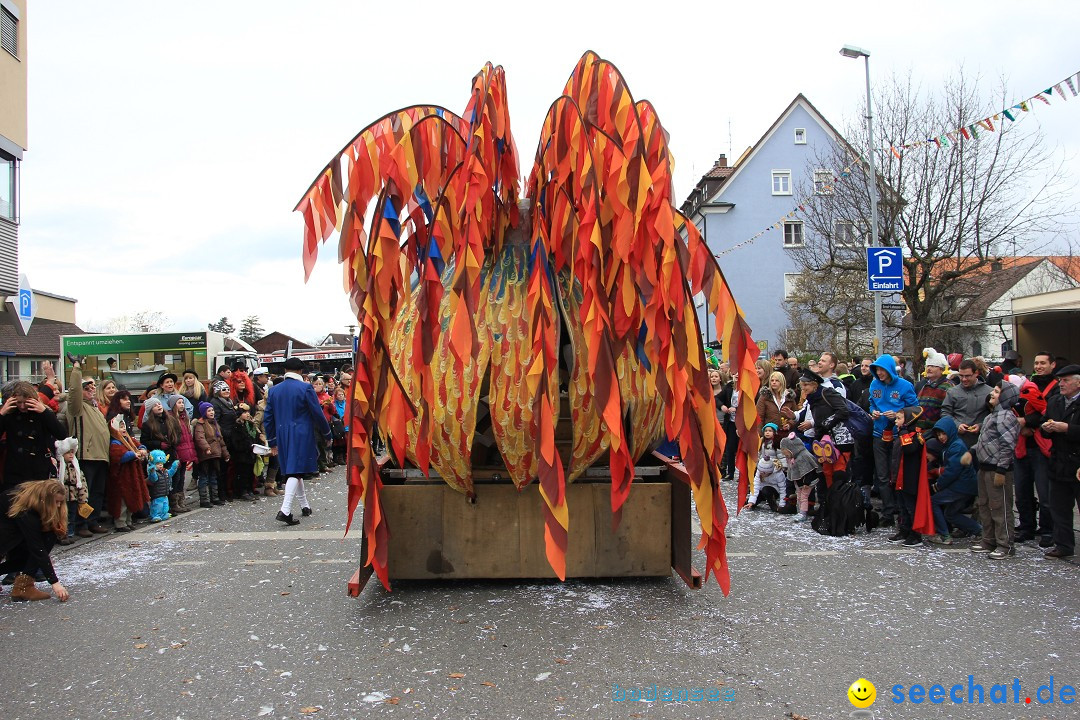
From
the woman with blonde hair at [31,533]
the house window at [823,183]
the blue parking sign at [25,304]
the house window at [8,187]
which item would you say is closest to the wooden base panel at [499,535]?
the woman with blonde hair at [31,533]

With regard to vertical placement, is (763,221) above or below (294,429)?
above

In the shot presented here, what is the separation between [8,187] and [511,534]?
1962 cm

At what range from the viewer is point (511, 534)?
17.8 ft

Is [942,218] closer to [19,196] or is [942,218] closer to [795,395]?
[795,395]

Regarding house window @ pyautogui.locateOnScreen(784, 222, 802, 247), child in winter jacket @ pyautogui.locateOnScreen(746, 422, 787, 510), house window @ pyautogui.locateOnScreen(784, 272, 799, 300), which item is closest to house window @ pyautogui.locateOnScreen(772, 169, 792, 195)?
house window @ pyautogui.locateOnScreen(784, 222, 802, 247)

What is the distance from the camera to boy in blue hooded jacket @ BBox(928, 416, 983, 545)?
6887 millimetres

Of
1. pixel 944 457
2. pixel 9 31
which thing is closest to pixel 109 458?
pixel 944 457

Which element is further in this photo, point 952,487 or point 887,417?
point 887,417

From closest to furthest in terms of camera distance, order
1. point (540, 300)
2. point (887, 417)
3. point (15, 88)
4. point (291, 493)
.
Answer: point (540, 300) → point (887, 417) → point (291, 493) → point (15, 88)

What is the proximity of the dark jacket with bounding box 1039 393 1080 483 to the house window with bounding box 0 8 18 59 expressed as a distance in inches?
879

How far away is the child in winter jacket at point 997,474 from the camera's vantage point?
6.32 m


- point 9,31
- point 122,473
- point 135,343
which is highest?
point 9,31

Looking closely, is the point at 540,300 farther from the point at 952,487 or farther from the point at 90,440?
the point at 90,440
